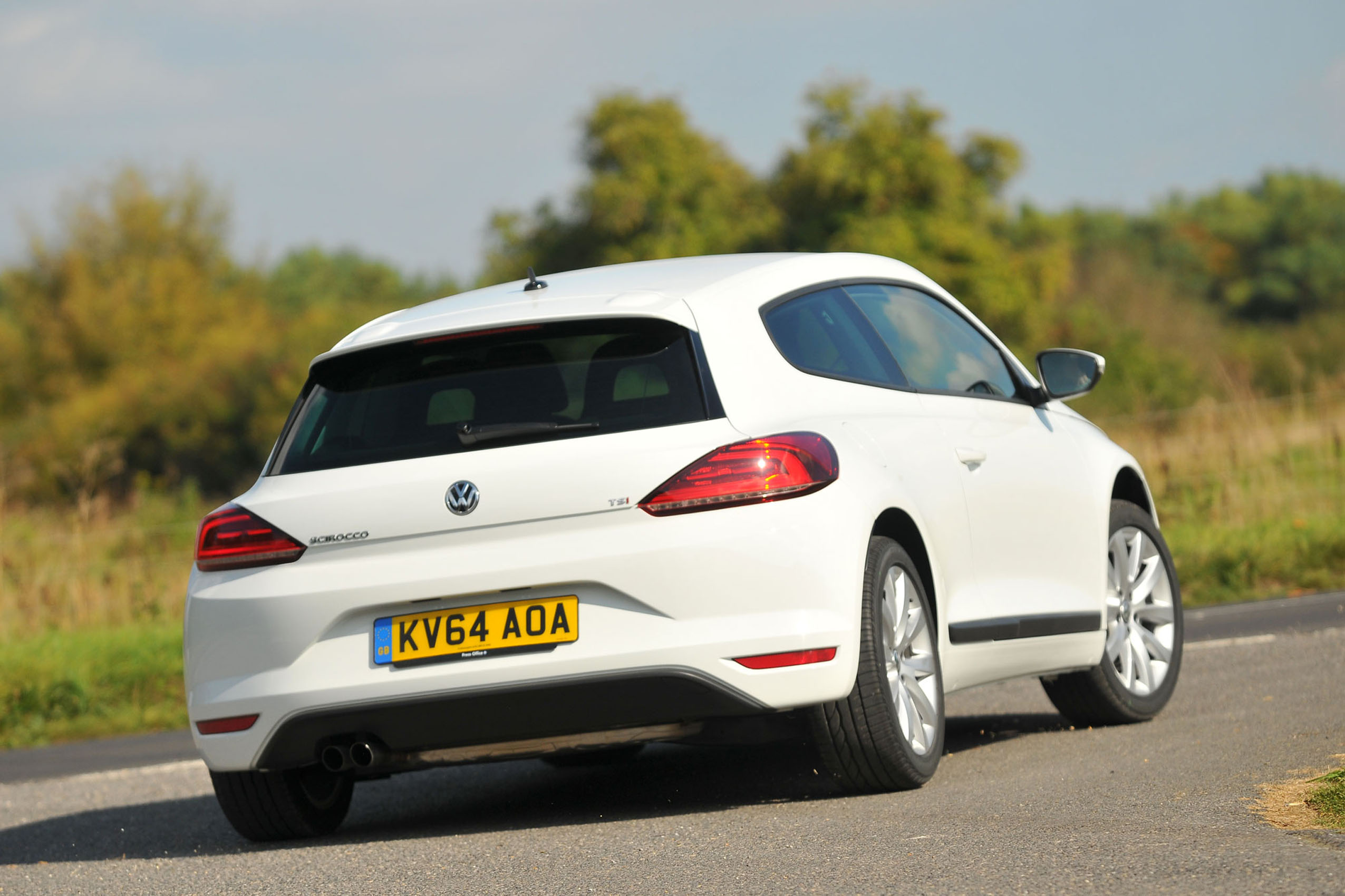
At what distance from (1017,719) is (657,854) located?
335 centimetres

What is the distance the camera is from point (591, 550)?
4.99m

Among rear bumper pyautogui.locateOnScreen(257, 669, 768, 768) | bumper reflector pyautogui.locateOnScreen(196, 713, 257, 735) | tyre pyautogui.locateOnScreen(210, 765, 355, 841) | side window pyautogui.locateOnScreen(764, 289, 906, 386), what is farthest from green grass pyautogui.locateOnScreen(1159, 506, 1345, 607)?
bumper reflector pyautogui.locateOnScreen(196, 713, 257, 735)

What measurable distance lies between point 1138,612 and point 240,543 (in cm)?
375

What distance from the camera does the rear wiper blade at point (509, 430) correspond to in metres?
5.18

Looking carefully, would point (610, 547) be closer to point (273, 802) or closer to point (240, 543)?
point (240, 543)

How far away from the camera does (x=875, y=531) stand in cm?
543

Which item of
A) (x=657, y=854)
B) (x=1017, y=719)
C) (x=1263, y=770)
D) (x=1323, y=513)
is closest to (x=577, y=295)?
(x=657, y=854)

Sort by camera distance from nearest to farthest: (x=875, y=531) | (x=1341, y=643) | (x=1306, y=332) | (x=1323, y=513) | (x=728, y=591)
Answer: (x=728, y=591) → (x=875, y=531) → (x=1341, y=643) → (x=1323, y=513) → (x=1306, y=332)

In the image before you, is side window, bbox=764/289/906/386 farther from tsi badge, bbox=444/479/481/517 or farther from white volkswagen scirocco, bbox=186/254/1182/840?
tsi badge, bbox=444/479/481/517

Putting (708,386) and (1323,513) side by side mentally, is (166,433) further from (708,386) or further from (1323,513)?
(708,386)

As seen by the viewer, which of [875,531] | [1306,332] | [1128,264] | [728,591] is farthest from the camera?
[1128,264]

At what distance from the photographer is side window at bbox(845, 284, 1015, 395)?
6250 millimetres

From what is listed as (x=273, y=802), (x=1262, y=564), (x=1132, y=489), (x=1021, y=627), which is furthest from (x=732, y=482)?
(x=1262, y=564)

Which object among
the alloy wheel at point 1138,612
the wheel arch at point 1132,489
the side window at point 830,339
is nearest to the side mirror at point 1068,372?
the wheel arch at point 1132,489
